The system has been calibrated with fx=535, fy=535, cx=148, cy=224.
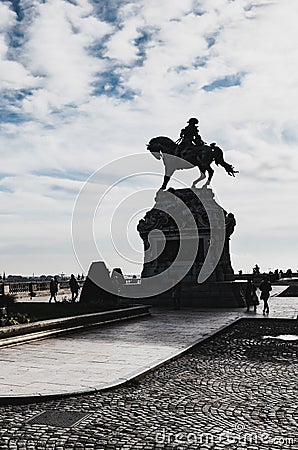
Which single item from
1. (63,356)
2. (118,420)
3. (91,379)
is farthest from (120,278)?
(118,420)

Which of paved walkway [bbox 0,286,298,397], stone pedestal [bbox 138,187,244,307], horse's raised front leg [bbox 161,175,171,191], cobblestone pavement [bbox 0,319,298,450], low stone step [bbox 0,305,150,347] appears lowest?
cobblestone pavement [bbox 0,319,298,450]

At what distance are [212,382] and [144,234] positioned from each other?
22352 mm

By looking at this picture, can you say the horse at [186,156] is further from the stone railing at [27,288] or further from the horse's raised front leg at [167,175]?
the stone railing at [27,288]

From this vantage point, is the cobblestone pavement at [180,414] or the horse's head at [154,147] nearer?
the cobblestone pavement at [180,414]

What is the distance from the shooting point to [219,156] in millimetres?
32969

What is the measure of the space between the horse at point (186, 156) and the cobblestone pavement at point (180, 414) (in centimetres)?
2190

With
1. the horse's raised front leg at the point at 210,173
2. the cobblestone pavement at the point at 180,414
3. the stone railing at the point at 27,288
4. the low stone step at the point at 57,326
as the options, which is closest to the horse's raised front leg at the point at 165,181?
the horse's raised front leg at the point at 210,173

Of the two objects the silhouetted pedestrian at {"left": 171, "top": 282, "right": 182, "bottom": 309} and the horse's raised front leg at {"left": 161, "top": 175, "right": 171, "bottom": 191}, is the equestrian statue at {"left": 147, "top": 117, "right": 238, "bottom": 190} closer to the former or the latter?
the horse's raised front leg at {"left": 161, "top": 175, "right": 171, "bottom": 191}

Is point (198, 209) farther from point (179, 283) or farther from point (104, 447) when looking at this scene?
point (104, 447)

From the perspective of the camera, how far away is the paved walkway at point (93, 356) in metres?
9.22

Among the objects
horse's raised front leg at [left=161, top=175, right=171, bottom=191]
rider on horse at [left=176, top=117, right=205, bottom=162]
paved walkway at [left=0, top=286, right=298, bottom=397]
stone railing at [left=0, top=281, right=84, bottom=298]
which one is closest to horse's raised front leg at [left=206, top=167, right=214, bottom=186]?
rider on horse at [left=176, top=117, right=205, bottom=162]

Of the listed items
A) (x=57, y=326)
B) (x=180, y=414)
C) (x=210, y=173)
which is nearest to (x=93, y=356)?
(x=57, y=326)

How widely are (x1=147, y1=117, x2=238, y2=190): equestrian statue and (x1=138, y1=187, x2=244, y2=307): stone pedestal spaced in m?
1.40

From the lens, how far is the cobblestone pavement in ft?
21.2
